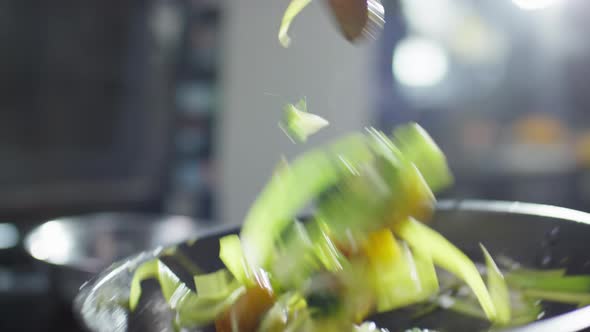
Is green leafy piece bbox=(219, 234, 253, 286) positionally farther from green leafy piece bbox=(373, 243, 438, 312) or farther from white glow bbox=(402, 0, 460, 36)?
white glow bbox=(402, 0, 460, 36)

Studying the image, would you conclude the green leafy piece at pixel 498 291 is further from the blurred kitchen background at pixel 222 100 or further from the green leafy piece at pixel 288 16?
the blurred kitchen background at pixel 222 100

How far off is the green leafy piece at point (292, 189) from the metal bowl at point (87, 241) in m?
0.26

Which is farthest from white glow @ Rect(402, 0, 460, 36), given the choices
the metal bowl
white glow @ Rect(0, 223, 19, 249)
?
the metal bowl

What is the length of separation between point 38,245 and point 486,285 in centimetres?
43

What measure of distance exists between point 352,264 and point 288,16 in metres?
0.09

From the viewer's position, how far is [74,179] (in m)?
1.37

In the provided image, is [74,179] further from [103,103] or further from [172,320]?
[172,320]

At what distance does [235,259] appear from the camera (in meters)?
0.23

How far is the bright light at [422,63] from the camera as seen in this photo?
6.73 ft

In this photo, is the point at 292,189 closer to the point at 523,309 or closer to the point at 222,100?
the point at 523,309

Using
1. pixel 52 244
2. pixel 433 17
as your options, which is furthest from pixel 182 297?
pixel 433 17

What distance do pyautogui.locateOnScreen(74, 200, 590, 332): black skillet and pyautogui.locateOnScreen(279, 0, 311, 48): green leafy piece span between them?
0.26 feet

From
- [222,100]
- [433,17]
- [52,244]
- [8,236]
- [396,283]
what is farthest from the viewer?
[433,17]

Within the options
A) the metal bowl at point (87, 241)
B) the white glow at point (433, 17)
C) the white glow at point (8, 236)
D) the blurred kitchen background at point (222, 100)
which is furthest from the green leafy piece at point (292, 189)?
the white glow at point (433, 17)
